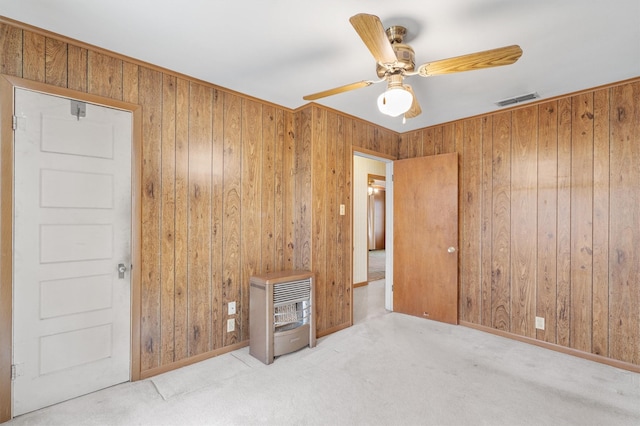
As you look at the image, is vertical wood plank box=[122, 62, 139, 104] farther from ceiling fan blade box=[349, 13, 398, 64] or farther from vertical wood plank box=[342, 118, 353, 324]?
vertical wood plank box=[342, 118, 353, 324]

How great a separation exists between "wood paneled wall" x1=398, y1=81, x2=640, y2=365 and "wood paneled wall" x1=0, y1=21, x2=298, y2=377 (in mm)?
2299

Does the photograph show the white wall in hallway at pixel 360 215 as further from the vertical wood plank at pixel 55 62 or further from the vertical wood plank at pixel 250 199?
the vertical wood plank at pixel 55 62

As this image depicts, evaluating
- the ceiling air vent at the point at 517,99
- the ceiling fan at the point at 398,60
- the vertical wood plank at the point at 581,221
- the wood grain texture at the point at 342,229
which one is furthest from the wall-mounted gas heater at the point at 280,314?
the ceiling air vent at the point at 517,99

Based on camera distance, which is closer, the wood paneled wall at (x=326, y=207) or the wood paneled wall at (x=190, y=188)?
the wood paneled wall at (x=190, y=188)

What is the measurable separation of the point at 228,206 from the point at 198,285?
0.77 meters

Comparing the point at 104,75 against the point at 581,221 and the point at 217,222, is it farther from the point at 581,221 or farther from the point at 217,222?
the point at 581,221

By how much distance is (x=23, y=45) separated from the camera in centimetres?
196

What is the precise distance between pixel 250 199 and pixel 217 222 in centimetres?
42

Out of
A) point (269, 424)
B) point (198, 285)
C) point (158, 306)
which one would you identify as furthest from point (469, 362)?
point (158, 306)

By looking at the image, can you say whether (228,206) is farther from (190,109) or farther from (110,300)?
(110,300)

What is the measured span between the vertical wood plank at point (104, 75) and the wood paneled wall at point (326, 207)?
5.56ft

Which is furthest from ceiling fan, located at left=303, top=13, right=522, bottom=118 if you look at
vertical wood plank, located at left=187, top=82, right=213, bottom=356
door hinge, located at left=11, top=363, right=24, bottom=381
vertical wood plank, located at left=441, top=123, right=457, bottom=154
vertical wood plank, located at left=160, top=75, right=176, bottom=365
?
door hinge, located at left=11, top=363, right=24, bottom=381

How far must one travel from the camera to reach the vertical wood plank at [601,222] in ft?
8.98

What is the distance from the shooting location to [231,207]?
9.65 ft
